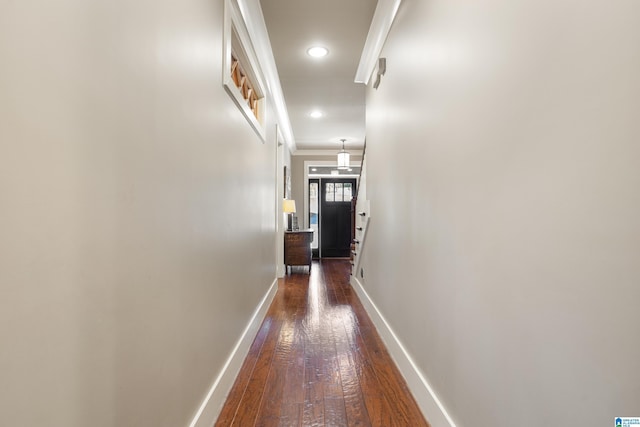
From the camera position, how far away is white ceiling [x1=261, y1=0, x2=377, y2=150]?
2549 mm

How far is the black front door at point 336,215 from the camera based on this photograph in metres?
7.62

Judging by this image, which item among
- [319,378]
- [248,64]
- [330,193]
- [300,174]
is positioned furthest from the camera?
[330,193]

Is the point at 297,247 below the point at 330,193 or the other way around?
below

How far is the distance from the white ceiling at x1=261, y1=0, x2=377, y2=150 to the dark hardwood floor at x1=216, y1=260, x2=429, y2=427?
2.54 meters

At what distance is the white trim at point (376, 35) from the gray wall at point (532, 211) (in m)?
0.74

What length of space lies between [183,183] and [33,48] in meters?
0.71

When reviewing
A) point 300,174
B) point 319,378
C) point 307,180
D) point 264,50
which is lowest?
point 319,378

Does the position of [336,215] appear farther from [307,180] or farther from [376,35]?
[376,35]

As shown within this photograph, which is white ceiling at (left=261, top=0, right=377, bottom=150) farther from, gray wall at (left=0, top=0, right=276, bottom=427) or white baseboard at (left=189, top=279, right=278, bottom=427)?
white baseboard at (left=189, top=279, right=278, bottom=427)

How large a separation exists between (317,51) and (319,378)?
2810 mm

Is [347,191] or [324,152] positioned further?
[347,191]

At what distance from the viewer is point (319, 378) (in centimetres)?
198

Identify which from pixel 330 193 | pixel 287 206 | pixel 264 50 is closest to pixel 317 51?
pixel 264 50

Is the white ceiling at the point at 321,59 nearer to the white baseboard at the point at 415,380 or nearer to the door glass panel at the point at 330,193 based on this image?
the door glass panel at the point at 330,193
